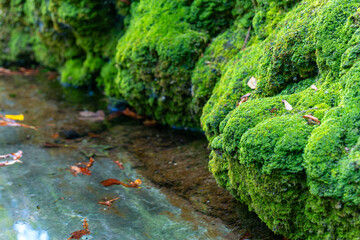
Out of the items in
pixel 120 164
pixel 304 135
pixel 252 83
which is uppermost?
pixel 252 83

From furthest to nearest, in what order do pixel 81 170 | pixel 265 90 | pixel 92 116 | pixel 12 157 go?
pixel 92 116 < pixel 12 157 < pixel 81 170 < pixel 265 90

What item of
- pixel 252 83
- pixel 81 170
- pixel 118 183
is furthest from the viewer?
pixel 81 170

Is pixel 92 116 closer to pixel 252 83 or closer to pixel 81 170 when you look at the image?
pixel 81 170

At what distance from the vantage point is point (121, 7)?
674 centimetres

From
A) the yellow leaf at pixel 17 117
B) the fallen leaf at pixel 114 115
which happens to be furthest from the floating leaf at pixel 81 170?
the yellow leaf at pixel 17 117

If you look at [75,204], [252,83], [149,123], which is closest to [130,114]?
[149,123]

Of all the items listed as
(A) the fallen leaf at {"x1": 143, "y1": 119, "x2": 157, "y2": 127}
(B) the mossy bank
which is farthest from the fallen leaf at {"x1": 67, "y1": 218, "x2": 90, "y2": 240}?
(A) the fallen leaf at {"x1": 143, "y1": 119, "x2": 157, "y2": 127}

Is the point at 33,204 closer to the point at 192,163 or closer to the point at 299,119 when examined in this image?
the point at 192,163

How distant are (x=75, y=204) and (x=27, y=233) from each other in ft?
1.88

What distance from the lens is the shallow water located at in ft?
10.1

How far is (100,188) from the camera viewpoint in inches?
152

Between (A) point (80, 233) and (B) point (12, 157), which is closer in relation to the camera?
(A) point (80, 233)

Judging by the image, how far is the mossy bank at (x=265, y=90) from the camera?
2318 mm

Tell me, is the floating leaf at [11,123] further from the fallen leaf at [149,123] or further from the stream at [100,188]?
the fallen leaf at [149,123]
